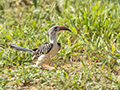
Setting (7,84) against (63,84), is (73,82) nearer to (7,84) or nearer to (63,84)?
(63,84)

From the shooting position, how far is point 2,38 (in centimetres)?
470

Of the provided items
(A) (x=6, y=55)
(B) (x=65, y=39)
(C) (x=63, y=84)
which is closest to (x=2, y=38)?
(A) (x=6, y=55)

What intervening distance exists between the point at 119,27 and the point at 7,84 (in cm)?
267

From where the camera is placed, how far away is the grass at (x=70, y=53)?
10.8ft

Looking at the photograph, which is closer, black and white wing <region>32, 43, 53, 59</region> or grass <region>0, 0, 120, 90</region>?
grass <region>0, 0, 120, 90</region>

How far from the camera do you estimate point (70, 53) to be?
4.18 m

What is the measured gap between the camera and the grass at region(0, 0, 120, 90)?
3293mm

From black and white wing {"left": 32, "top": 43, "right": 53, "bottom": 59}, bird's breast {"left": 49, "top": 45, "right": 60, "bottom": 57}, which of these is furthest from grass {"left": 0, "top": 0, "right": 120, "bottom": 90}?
black and white wing {"left": 32, "top": 43, "right": 53, "bottom": 59}

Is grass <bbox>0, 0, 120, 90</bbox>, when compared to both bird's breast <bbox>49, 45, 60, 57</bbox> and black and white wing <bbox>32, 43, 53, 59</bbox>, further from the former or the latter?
black and white wing <bbox>32, 43, 53, 59</bbox>

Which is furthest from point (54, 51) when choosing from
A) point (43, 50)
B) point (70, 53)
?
point (70, 53)

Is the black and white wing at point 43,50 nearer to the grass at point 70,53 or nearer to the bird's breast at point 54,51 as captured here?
the bird's breast at point 54,51

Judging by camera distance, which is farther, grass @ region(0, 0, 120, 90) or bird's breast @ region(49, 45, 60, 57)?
bird's breast @ region(49, 45, 60, 57)

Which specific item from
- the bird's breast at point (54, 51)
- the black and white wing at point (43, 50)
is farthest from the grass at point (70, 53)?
the black and white wing at point (43, 50)

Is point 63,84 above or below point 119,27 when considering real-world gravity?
below
